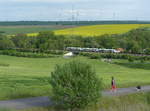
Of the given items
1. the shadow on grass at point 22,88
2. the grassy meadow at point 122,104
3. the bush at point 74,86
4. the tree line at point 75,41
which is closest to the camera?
the bush at point 74,86

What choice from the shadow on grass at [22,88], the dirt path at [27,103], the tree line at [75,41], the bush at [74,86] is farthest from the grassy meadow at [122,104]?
the tree line at [75,41]

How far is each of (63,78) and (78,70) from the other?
1.11m

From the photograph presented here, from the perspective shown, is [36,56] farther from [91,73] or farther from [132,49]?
[91,73]

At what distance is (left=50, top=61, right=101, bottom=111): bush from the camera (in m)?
23.6

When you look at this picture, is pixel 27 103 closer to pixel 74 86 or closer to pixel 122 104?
pixel 74 86

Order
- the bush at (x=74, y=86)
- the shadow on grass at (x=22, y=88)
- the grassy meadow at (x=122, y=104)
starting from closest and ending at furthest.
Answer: the bush at (x=74, y=86) → the grassy meadow at (x=122, y=104) → the shadow on grass at (x=22, y=88)

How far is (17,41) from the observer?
137250 mm

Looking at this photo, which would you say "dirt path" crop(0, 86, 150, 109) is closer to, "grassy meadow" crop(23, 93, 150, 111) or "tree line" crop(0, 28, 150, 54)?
"grassy meadow" crop(23, 93, 150, 111)

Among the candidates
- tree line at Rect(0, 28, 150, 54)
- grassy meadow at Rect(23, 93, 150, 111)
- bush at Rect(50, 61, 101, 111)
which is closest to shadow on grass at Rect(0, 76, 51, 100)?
grassy meadow at Rect(23, 93, 150, 111)

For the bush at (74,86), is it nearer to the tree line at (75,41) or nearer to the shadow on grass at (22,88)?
the shadow on grass at (22,88)

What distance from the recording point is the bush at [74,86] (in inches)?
929

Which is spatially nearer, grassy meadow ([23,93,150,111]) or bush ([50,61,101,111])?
bush ([50,61,101,111])

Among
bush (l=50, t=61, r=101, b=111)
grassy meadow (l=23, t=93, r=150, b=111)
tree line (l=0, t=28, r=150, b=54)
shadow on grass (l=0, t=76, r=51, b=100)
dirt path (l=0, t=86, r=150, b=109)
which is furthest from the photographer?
tree line (l=0, t=28, r=150, b=54)

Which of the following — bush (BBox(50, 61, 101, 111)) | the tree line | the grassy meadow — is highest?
bush (BBox(50, 61, 101, 111))
